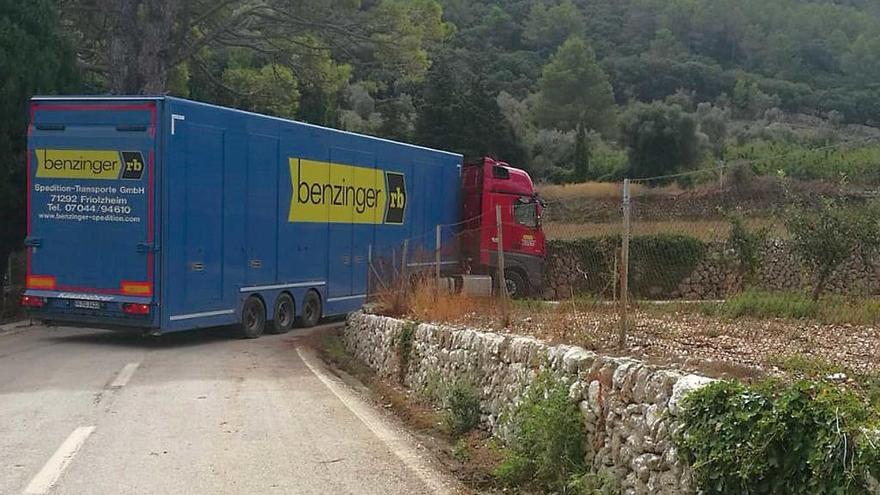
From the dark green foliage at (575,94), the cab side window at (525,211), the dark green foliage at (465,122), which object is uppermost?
the dark green foliage at (575,94)

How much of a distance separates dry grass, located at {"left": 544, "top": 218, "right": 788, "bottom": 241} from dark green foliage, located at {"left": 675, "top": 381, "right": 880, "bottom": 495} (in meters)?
9.74

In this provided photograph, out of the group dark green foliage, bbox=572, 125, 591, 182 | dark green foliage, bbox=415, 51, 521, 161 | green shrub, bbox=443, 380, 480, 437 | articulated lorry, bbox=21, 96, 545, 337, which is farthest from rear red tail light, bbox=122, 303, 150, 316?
dark green foliage, bbox=572, 125, 591, 182

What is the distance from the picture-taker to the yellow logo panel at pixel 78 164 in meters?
15.3

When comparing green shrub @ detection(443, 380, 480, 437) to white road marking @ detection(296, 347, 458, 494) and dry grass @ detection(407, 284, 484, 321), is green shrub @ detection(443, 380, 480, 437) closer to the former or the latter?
white road marking @ detection(296, 347, 458, 494)

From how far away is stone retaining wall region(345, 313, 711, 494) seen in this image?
229 inches

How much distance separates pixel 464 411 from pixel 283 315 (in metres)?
10.4

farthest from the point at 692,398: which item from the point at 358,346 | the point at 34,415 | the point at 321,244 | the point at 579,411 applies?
the point at 321,244

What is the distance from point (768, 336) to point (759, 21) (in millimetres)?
82673

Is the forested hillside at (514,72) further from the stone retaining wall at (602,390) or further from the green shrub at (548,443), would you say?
the green shrub at (548,443)

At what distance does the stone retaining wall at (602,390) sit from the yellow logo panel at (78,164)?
710 centimetres

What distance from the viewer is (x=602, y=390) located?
6797 millimetres

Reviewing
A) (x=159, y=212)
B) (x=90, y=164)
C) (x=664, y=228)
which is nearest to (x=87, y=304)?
(x=159, y=212)

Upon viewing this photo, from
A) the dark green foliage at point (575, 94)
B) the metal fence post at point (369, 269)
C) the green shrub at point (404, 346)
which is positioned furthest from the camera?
the dark green foliage at point (575, 94)

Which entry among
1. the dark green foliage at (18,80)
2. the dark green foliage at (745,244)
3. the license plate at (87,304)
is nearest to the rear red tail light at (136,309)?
the license plate at (87,304)
